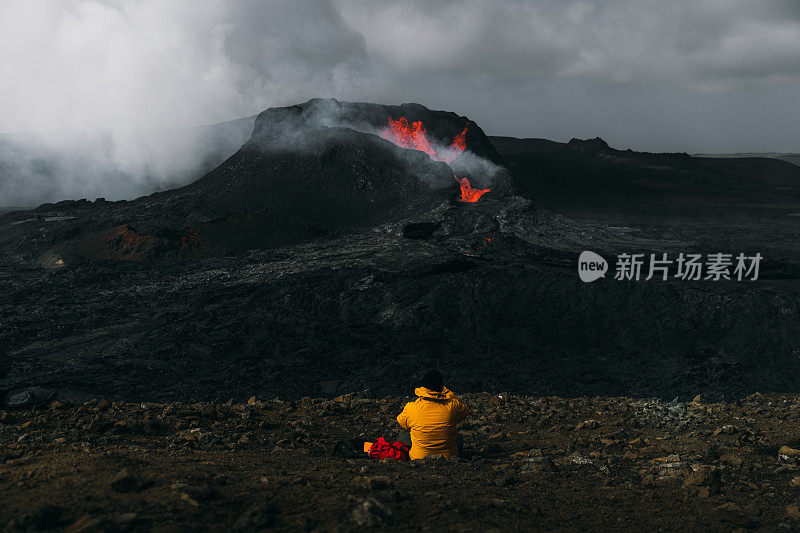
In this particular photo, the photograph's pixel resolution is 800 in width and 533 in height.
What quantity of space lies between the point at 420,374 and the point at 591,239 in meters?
11.7

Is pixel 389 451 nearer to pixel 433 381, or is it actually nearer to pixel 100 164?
pixel 433 381

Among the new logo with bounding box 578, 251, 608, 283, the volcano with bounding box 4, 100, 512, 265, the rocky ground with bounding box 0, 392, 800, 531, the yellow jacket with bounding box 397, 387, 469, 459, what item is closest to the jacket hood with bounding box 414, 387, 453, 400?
the yellow jacket with bounding box 397, 387, 469, 459

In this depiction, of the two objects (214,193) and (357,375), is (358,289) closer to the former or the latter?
(357,375)

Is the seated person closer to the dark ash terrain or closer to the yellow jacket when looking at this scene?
the yellow jacket

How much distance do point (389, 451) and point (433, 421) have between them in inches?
22.8

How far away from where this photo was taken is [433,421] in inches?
197

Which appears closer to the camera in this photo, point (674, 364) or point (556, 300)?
point (674, 364)

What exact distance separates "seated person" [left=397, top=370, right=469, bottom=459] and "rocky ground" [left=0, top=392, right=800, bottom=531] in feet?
0.94

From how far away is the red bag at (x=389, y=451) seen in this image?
17.1 ft

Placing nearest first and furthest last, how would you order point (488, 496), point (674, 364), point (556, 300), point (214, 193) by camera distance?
point (488, 496), point (674, 364), point (556, 300), point (214, 193)

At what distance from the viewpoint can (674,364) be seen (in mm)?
12758

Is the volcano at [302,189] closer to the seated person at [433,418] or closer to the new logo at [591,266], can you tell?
the new logo at [591,266]

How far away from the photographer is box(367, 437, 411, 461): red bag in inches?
205

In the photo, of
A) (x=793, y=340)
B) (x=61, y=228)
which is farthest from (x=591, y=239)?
(x=61, y=228)
